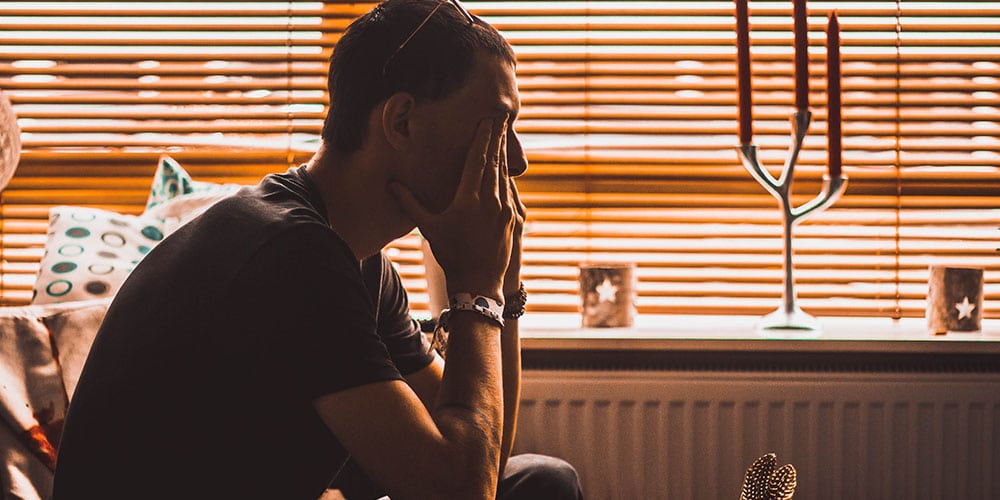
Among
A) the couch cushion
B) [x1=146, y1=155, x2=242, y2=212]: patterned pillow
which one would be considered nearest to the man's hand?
the couch cushion

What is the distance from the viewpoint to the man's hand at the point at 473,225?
3.36 feet

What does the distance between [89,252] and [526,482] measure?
0.84 metres

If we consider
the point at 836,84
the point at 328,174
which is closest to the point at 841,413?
the point at 836,84

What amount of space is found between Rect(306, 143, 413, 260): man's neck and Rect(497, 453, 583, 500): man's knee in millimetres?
527

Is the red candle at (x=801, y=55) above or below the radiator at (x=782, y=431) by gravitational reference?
above

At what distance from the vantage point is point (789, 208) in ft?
5.99

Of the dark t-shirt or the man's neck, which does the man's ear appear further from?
the dark t-shirt

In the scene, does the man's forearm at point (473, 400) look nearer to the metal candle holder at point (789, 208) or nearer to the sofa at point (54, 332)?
the sofa at point (54, 332)

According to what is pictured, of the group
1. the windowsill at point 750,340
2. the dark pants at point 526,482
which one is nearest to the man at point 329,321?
the dark pants at point 526,482

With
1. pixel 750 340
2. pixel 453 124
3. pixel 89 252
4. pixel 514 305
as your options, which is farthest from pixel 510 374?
pixel 89 252

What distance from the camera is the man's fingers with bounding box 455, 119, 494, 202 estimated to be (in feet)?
3.38

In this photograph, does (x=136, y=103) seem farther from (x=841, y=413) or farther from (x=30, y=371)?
(x=841, y=413)

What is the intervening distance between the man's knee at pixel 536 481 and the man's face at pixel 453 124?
0.53m

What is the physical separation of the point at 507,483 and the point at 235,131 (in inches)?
43.1
